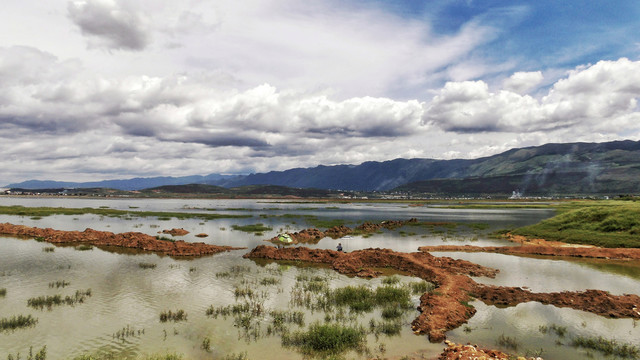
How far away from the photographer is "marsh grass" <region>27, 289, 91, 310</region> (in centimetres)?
2209

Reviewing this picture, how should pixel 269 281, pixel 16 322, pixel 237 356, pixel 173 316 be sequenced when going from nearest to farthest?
pixel 237 356, pixel 16 322, pixel 173 316, pixel 269 281

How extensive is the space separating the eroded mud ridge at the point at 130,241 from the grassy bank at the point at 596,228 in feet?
191

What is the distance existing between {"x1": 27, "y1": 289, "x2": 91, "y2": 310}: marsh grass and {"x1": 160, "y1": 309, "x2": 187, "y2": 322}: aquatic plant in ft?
25.7

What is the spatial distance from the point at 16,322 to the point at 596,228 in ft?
255

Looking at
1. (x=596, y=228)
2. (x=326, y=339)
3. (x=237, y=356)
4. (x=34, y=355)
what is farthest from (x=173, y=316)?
(x=596, y=228)

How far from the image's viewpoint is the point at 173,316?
20422mm

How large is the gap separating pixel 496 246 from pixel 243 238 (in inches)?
1789

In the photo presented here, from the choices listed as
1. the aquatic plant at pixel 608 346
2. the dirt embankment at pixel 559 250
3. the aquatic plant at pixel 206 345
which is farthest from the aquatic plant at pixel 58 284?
the dirt embankment at pixel 559 250

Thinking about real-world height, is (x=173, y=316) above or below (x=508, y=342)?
above

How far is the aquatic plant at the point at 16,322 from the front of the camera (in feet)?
59.8

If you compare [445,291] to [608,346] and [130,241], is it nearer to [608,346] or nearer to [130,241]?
[608,346]

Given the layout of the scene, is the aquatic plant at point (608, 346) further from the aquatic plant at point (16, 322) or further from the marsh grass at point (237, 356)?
the aquatic plant at point (16, 322)

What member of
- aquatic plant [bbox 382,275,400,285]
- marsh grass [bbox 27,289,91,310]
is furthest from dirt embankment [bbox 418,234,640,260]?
marsh grass [bbox 27,289,91,310]

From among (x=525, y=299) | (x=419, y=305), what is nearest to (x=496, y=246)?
(x=525, y=299)
